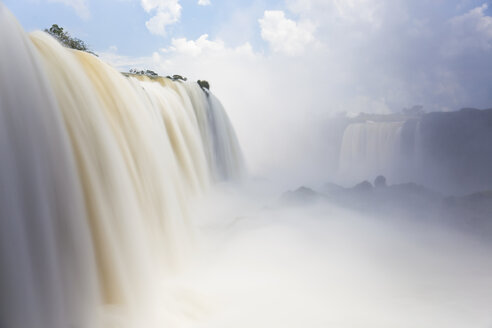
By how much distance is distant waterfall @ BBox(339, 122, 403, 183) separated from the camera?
2128cm

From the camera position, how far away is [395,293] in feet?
17.0

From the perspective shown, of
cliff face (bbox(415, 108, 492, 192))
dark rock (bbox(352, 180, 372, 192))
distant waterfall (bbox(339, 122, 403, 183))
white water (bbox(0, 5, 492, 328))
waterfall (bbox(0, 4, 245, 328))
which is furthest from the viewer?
distant waterfall (bbox(339, 122, 403, 183))

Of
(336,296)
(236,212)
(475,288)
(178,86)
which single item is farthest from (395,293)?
A: (178,86)

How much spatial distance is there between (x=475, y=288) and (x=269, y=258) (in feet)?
12.8

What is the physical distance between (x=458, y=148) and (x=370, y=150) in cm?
548

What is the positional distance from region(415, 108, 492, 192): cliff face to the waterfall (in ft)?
67.9

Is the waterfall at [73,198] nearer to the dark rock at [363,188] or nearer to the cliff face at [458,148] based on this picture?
the dark rock at [363,188]

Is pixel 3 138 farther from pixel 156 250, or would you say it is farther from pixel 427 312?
pixel 427 312

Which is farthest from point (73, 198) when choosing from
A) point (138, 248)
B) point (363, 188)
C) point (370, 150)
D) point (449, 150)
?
point (449, 150)

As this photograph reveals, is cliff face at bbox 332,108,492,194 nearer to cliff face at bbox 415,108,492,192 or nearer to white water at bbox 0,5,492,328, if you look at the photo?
cliff face at bbox 415,108,492,192

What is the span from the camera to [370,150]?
74.3ft

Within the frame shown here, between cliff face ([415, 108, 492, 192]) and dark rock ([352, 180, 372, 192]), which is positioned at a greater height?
cliff face ([415, 108, 492, 192])

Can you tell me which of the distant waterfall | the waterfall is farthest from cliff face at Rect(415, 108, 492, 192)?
the waterfall

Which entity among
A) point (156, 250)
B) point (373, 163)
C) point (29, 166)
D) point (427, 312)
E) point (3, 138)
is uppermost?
point (373, 163)
